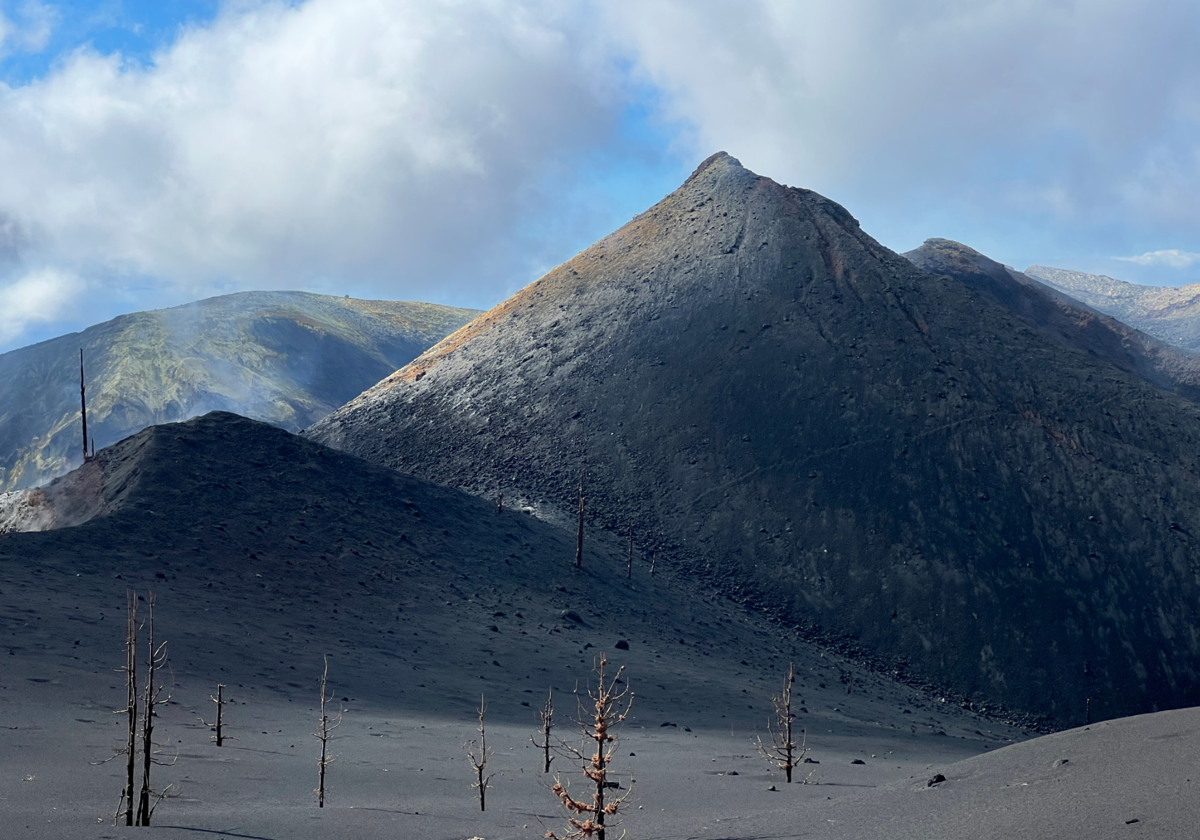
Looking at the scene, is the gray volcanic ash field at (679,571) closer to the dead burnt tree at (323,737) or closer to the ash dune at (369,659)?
the ash dune at (369,659)

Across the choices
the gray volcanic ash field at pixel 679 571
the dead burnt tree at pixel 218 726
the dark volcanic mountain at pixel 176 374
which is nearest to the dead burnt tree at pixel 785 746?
the gray volcanic ash field at pixel 679 571

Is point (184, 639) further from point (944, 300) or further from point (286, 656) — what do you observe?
point (944, 300)

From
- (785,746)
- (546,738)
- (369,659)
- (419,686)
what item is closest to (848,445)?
(369,659)

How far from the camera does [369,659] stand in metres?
37.7

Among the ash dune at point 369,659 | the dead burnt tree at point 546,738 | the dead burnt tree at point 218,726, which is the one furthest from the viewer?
the dead burnt tree at point 218,726

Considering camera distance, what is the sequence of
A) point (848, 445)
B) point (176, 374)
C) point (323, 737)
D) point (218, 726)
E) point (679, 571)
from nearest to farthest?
point (323, 737), point (218, 726), point (679, 571), point (848, 445), point (176, 374)

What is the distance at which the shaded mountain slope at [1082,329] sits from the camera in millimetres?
99938

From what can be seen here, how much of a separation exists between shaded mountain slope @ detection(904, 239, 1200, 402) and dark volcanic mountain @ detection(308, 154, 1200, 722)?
25751 mm

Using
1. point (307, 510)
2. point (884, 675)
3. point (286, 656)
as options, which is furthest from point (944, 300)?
point (286, 656)

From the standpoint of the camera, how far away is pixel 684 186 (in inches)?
3866

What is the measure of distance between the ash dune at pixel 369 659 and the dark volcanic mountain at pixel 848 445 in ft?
17.6

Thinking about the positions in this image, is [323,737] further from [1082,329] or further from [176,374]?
[176,374]

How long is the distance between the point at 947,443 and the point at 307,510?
40550mm

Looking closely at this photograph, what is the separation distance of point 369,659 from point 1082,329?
91329mm
